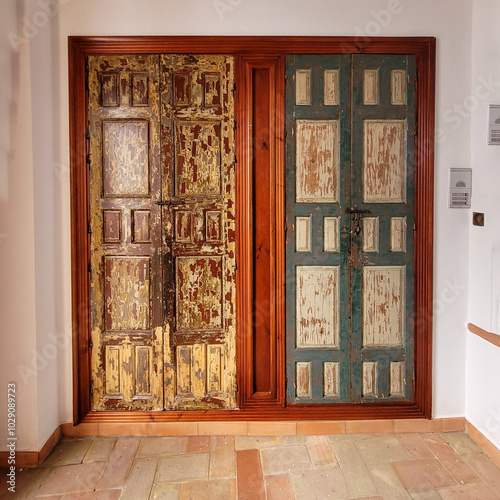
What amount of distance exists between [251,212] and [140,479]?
1654mm

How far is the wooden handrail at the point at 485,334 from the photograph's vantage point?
97.4 inches

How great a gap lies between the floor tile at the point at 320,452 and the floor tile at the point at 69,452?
1.36 metres

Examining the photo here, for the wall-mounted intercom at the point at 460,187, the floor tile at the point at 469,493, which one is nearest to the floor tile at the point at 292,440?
the floor tile at the point at 469,493

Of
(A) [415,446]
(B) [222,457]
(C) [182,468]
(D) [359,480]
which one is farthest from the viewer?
(A) [415,446]

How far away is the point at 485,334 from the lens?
2590 millimetres

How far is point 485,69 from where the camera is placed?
8.57 feet

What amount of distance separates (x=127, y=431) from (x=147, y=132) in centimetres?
191

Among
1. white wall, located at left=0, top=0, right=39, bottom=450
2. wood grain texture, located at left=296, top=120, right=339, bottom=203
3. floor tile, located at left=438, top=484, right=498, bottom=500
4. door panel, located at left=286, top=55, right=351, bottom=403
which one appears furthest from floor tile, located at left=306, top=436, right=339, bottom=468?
white wall, located at left=0, top=0, right=39, bottom=450

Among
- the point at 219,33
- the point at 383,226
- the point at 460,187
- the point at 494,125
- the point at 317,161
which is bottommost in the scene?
the point at 383,226

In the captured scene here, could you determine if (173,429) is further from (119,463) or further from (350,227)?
(350,227)

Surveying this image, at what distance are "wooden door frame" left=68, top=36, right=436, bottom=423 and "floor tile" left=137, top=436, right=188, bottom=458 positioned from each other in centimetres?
12

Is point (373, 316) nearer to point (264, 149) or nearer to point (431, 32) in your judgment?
point (264, 149)

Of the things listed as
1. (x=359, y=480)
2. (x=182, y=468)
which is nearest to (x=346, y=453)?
(x=359, y=480)

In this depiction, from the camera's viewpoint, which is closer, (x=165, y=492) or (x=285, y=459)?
(x=165, y=492)
